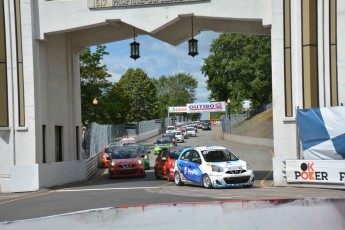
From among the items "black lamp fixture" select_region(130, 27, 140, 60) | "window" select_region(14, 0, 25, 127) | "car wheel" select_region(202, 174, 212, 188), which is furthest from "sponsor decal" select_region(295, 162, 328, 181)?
"window" select_region(14, 0, 25, 127)

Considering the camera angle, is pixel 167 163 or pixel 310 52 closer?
pixel 310 52

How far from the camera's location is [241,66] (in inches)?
2621

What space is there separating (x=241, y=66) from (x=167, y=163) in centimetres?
4478

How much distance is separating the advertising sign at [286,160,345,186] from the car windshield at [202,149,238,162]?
201 cm

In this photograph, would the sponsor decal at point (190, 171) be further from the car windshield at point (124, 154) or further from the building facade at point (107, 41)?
the car windshield at point (124, 154)

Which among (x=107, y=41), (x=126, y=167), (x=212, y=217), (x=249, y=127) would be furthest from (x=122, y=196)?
(x=249, y=127)

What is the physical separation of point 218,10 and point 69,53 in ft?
27.3

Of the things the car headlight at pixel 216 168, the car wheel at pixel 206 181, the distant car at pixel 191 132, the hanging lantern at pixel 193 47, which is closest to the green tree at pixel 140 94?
the distant car at pixel 191 132

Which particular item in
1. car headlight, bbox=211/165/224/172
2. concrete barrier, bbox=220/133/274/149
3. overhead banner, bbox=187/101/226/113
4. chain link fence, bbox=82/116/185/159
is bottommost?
concrete barrier, bbox=220/133/274/149

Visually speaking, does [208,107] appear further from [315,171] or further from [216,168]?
[315,171]

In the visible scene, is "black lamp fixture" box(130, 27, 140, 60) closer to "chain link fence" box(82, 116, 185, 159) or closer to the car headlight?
the car headlight

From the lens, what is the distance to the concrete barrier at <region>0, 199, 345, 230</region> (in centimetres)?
712

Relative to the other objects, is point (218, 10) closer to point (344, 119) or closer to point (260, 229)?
point (344, 119)

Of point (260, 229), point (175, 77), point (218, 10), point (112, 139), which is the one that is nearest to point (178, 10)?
point (218, 10)
